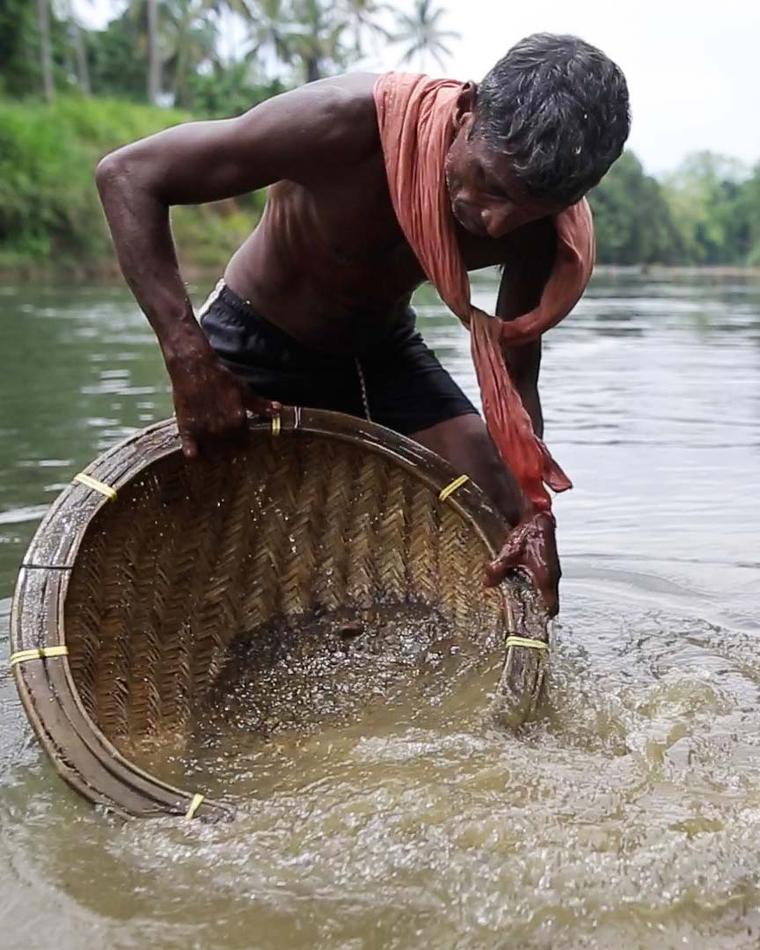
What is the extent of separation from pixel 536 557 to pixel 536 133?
849 mm

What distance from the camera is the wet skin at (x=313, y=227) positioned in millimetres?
2064

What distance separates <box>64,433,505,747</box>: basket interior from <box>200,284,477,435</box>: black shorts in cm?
21

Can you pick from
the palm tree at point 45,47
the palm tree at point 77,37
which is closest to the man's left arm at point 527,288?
the palm tree at point 45,47

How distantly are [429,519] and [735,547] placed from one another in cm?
142

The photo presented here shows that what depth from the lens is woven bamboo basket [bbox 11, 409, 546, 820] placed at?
6.72 feet

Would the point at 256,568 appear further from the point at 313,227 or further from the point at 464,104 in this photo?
the point at 464,104

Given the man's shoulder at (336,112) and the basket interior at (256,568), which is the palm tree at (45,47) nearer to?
the basket interior at (256,568)

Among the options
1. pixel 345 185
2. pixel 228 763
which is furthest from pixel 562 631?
pixel 345 185

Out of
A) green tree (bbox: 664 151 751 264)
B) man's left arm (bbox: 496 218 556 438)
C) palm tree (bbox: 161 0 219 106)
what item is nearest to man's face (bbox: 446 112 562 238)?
man's left arm (bbox: 496 218 556 438)

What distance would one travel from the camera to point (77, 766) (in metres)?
1.72

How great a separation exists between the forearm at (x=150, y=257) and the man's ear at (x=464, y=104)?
58 cm

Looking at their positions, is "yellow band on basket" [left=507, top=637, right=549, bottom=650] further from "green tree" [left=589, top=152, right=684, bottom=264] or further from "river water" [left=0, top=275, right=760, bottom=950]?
"green tree" [left=589, top=152, right=684, bottom=264]

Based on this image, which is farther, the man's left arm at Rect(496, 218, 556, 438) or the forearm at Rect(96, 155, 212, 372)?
the man's left arm at Rect(496, 218, 556, 438)

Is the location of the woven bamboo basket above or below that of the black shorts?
below
